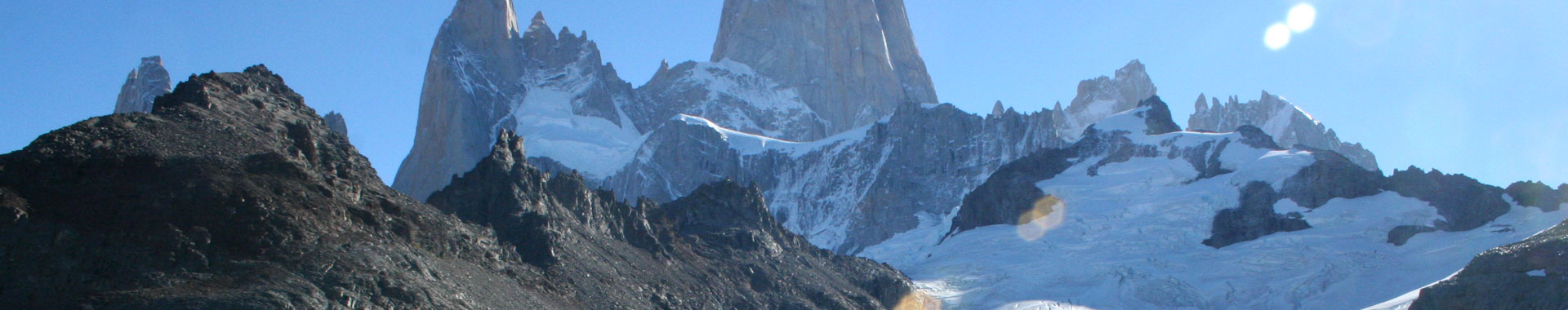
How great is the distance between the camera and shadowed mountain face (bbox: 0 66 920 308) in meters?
58.7

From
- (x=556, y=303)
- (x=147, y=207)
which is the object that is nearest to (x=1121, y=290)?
(x=556, y=303)

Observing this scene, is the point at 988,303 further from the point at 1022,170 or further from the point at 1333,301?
the point at 1022,170

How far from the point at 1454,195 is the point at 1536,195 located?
766 cm

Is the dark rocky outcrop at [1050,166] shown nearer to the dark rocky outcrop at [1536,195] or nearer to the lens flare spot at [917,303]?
the dark rocky outcrop at [1536,195]

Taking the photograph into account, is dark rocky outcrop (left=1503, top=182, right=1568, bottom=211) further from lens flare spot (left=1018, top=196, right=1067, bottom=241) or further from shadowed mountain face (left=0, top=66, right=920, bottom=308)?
shadowed mountain face (left=0, top=66, right=920, bottom=308)

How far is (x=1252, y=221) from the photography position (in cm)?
15450

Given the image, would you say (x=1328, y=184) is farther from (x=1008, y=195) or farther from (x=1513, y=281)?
(x=1513, y=281)

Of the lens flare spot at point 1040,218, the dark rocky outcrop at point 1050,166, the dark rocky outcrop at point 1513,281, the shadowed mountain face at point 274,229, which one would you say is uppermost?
the dark rocky outcrop at point 1050,166

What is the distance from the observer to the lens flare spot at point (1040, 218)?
164250mm

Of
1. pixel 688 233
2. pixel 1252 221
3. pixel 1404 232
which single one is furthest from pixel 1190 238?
pixel 688 233

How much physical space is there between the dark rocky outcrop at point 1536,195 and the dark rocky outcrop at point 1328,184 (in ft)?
45.5

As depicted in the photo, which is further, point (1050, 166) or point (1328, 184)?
point (1050, 166)

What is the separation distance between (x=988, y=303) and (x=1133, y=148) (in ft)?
224

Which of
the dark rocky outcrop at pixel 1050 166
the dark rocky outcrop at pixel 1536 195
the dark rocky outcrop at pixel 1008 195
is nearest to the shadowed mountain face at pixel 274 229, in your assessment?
the dark rocky outcrop at pixel 1008 195
